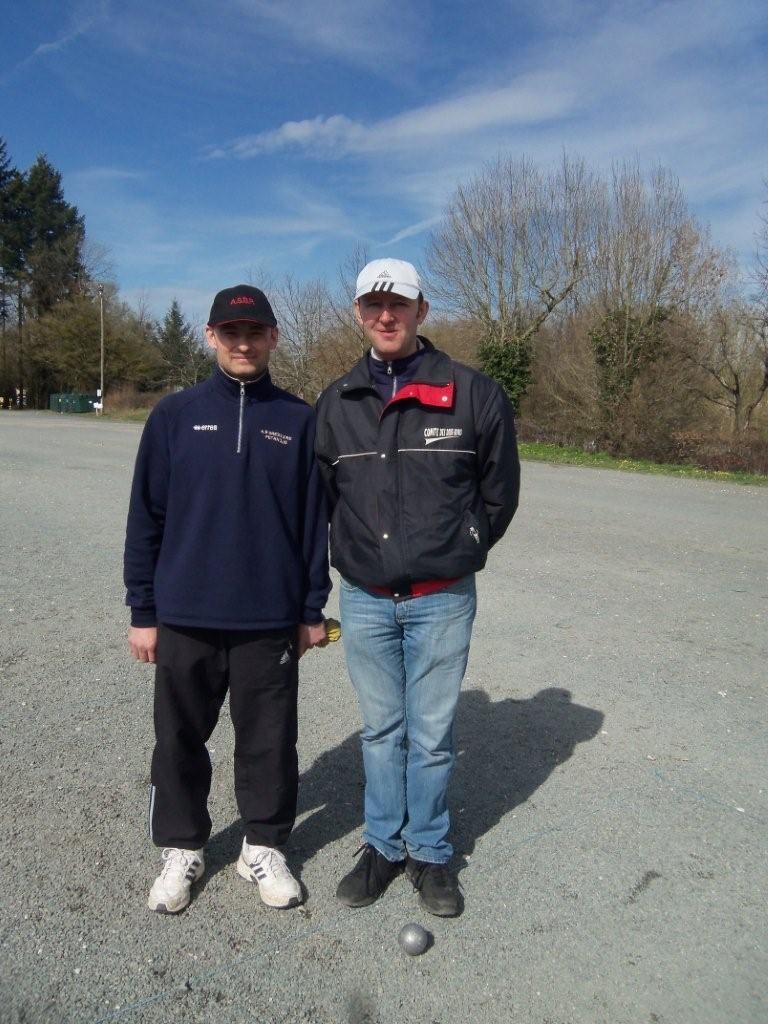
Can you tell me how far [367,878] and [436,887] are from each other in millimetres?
255

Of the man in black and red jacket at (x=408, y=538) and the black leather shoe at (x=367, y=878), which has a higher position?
the man in black and red jacket at (x=408, y=538)

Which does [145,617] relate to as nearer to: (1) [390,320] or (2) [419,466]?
(2) [419,466]

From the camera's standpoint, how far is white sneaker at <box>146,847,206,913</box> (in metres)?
2.69

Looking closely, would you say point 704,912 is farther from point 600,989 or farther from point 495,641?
point 495,641

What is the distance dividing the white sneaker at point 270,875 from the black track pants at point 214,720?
0.04 meters

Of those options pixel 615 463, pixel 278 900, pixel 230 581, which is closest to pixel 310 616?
pixel 230 581

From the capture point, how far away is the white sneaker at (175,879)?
8.81ft

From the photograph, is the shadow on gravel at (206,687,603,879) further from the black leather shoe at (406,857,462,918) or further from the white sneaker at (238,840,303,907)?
the black leather shoe at (406,857,462,918)

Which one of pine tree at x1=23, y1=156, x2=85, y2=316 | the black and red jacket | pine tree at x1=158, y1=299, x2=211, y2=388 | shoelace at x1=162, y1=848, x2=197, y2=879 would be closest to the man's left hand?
the black and red jacket

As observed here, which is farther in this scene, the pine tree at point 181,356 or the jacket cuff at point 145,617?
the pine tree at point 181,356

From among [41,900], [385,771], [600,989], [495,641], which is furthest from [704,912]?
[495,641]

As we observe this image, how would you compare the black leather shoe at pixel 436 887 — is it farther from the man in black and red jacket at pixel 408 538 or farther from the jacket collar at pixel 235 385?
the jacket collar at pixel 235 385

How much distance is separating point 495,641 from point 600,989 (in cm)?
336

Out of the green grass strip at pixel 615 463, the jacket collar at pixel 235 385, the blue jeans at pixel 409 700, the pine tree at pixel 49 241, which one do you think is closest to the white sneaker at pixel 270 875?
the blue jeans at pixel 409 700
